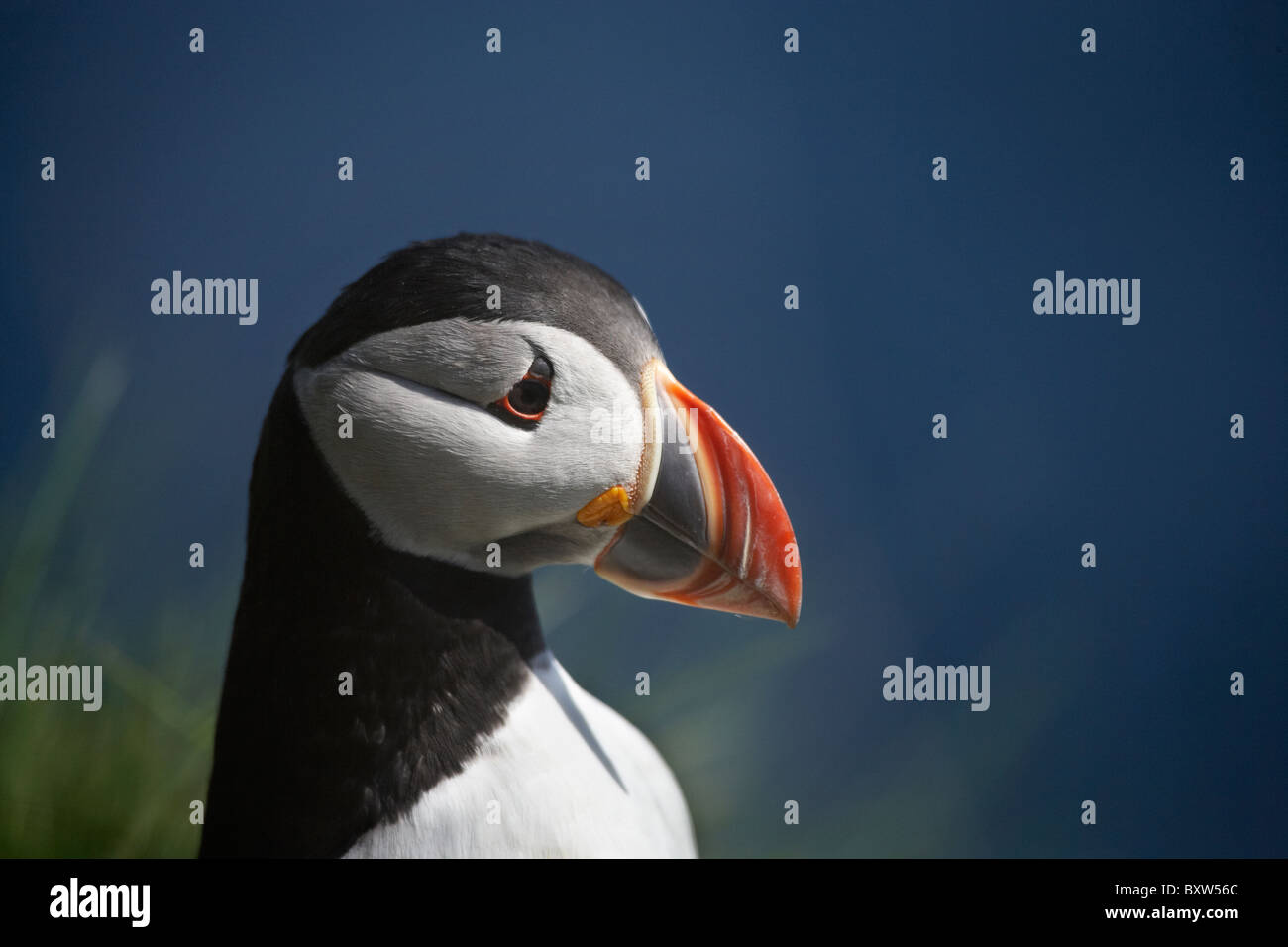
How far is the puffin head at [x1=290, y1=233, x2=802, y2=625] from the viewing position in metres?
1.20

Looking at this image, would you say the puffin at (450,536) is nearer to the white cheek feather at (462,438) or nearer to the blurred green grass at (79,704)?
the white cheek feather at (462,438)

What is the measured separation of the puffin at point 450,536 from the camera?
1.21 m

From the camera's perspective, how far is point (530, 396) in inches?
47.8

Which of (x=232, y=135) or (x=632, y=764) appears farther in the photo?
(x=232, y=135)

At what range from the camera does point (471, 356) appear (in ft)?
3.90

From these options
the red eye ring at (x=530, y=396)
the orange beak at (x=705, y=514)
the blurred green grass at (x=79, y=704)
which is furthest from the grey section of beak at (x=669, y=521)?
the blurred green grass at (x=79, y=704)

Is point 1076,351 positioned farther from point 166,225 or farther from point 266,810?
point 166,225

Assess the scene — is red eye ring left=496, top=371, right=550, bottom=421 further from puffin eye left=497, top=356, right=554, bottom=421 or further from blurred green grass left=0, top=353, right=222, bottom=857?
blurred green grass left=0, top=353, right=222, bottom=857

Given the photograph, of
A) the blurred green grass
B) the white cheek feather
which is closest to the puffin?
the white cheek feather

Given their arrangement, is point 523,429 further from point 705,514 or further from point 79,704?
point 79,704

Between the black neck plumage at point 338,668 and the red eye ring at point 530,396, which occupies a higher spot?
the red eye ring at point 530,396

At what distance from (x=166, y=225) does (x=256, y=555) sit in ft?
3.74

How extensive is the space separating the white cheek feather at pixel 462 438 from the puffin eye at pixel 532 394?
11mm

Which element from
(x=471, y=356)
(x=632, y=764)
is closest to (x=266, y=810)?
(x=632, y=764)
